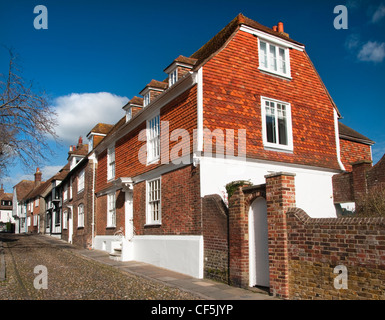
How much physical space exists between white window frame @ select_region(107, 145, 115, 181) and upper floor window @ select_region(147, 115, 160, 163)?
495 centimetres

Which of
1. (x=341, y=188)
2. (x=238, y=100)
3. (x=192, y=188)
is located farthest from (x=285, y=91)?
(x=192, y=188)

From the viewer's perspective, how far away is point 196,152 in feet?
35.6

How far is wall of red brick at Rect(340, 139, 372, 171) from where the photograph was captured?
641 inches

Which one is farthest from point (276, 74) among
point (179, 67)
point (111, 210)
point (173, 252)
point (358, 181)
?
point (111, 210)

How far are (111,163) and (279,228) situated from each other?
524 inches

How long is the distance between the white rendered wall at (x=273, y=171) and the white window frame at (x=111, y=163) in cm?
932

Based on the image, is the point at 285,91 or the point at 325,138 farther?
the point at 325,138

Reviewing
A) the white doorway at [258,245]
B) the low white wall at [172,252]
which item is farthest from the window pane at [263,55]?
the low white wall at [172,252]

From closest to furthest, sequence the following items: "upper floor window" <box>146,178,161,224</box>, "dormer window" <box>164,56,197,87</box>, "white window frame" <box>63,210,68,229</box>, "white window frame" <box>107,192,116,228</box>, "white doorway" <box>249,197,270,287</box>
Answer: "white doorway" <box>249,197,270,287</box>, "dormer window" <box>164,56,197,87</box>, "upper floor window" <box>146,178,161,224</box>, "white window frame" <box>107,192,116,228</box>, "white window frame" <box>63,210,68,229</box>

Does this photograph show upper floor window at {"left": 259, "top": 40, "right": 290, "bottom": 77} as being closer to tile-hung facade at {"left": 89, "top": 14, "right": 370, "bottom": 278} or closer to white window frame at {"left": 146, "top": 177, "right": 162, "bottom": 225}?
tile-hung facade at {"left": 89, "top": 14, "right": 370, "bottom": 278}

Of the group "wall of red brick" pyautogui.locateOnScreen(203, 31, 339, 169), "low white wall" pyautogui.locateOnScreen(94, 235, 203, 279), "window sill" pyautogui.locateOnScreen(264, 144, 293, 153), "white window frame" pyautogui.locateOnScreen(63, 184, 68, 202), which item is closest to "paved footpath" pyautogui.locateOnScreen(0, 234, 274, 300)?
"low white wall" pyautogui.locateOnScreen(94, 235, 203, 279)
